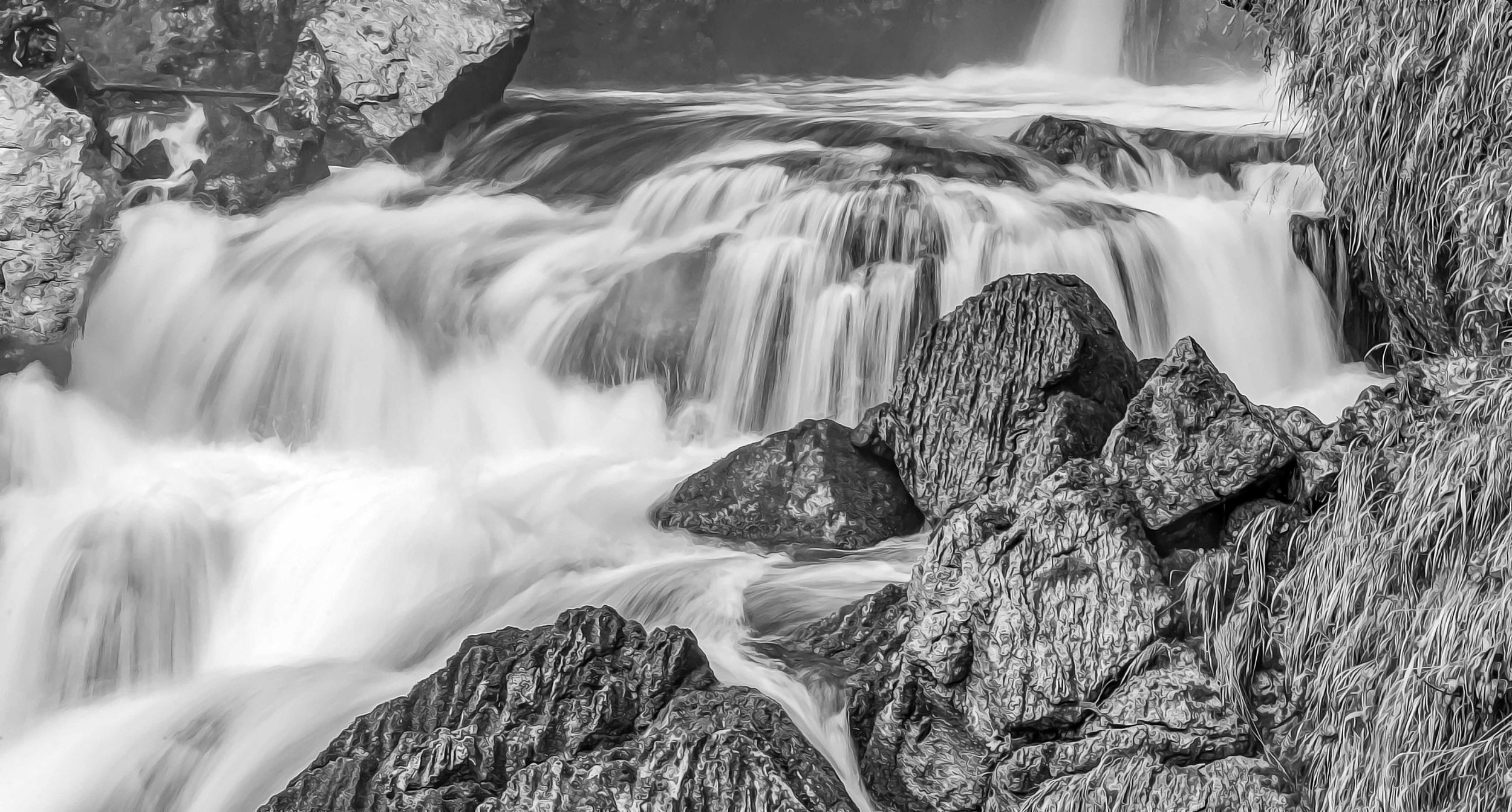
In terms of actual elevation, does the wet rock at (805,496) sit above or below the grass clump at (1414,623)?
below

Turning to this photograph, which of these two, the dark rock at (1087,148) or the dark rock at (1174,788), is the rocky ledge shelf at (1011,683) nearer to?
the dark rock at (1174,788)

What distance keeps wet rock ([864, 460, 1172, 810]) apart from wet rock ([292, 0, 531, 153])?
6.95 metres

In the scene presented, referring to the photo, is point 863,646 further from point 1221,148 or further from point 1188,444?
point 1221,148

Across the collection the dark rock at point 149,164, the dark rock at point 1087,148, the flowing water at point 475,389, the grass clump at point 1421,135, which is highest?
the grass clump at point 1421,135

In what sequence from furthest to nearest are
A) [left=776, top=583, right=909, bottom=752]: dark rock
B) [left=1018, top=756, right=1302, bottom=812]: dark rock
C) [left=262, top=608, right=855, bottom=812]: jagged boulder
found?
[left=776, top=583, right=909, bottom=752]: dark rock < [left=262, top=608, right=855, bottom=812]: jagged boulder < [left=1018, top=756, right=1302, bottom=812]: dark rock

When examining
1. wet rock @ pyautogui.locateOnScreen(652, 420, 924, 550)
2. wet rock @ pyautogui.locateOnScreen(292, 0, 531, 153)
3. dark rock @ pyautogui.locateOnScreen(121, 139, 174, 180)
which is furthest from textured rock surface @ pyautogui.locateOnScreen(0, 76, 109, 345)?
wet rock @ pyautogui.locateOnScreen(652, 420, 924, 550)

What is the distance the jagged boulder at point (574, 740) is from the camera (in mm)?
3389

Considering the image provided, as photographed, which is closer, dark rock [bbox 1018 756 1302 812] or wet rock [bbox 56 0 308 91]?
dark rock [bbox 1018 756 1302 812]

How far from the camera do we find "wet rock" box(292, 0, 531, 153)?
9281 millimetres

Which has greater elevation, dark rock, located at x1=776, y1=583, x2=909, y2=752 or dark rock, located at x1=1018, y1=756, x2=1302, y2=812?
dark rock, located at x1=1018, y1=756, x2=1302, y2=812

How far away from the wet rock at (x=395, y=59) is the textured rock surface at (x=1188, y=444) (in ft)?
23.1

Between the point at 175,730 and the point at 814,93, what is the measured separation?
9.61m

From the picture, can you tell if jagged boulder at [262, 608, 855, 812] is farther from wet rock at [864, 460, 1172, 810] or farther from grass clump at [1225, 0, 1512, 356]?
grass clump at [1225, 0, 1512, 356]

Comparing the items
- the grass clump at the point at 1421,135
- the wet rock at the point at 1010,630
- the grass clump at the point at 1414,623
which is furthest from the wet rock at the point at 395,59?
the grass clump at the point at 1414,623
